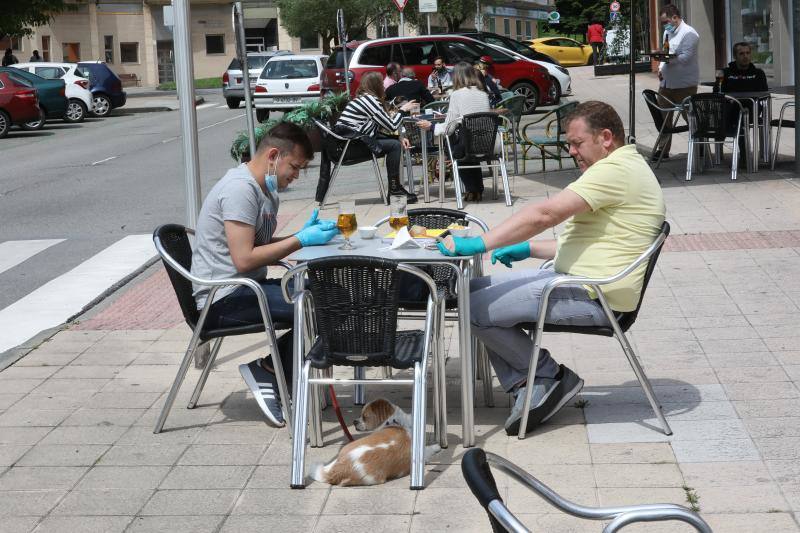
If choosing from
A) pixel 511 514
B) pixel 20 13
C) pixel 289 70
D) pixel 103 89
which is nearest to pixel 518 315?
pixel 511 514

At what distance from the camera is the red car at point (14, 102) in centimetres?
2655

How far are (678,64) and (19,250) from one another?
304 inches

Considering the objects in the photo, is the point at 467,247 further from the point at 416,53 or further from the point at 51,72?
the point at 51,72

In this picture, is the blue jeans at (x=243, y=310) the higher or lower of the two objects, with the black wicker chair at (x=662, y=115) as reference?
lower

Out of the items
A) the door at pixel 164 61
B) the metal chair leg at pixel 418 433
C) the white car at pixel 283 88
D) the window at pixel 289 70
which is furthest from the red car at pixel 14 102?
the door at pixel 164 61

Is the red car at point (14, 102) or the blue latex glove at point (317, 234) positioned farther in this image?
the red car at point (14, 102)

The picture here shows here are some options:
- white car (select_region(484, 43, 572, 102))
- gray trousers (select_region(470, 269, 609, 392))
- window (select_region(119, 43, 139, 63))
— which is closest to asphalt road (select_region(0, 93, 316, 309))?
gray trousers (select_region(470, 269, 609, 392))

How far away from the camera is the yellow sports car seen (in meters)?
46.2

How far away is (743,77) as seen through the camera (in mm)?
13258

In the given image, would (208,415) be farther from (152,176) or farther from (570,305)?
(152,176)

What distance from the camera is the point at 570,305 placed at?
5242mm

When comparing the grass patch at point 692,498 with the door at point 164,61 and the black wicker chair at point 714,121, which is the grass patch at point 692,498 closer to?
the black wicker chair at point 714,121

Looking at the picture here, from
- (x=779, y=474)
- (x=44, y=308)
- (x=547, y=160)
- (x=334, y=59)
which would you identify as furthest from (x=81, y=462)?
(x=334, y=59)

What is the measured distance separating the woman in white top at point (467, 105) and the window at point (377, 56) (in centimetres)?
1191
